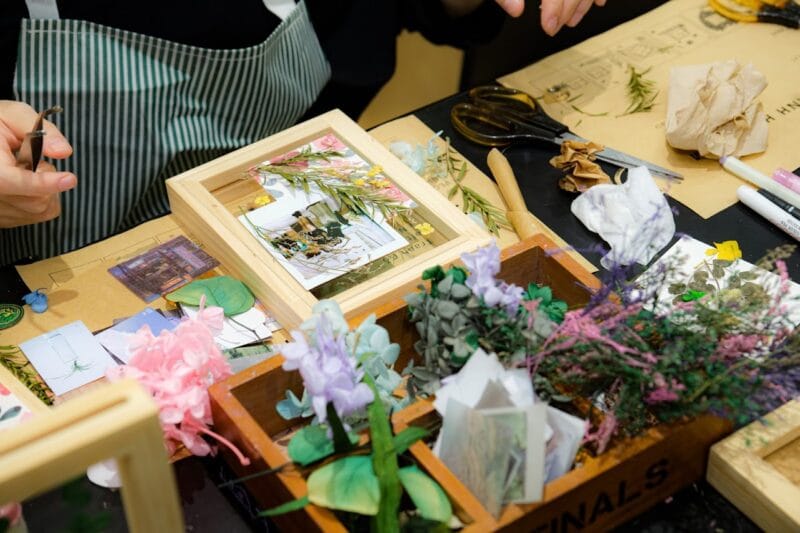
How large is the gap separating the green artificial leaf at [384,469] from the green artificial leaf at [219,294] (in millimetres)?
318

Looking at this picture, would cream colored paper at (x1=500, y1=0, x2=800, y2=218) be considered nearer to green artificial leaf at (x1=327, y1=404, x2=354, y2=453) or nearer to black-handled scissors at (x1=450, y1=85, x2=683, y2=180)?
black-handled scissors at (x1=450, y1=85, x2=683, y2=180)

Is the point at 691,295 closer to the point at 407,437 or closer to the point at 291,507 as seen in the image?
the point at 407,437

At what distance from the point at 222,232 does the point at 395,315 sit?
0.95 feet

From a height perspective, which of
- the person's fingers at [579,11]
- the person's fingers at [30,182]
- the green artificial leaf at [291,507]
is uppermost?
the person's fingers at [579,11]

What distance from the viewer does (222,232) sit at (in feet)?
3.79

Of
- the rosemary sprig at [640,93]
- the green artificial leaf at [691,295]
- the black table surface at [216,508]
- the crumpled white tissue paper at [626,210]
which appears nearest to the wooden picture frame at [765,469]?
the black table surface at [216,508]

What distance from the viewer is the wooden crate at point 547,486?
0.82 m

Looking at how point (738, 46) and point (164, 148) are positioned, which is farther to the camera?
point (738, 46)

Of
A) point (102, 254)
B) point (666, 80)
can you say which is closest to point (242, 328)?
point (102, 254)

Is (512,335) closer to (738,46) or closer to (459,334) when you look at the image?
(459,334)

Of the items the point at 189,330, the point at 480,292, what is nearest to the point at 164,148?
the point at 189,330

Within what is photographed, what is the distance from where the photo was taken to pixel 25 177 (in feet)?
3.53

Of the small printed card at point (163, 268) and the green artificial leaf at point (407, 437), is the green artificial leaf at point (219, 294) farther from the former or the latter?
the green artificial leaf at point (407, 437)

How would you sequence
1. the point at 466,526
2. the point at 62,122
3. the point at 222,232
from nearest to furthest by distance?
the point at 466,526, the point at 222,232, the point at 62,122
